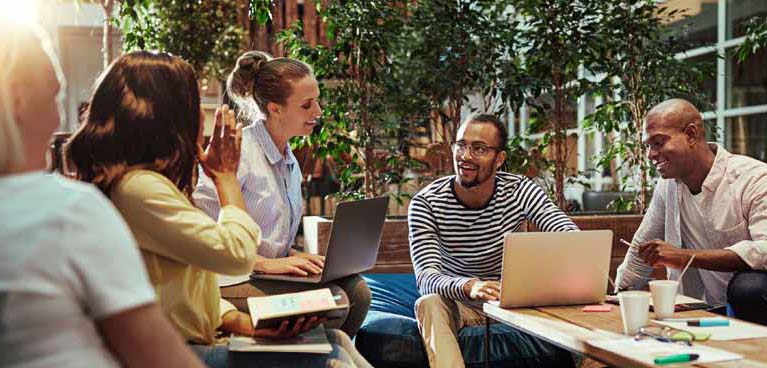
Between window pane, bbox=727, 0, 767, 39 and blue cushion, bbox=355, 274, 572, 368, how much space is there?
4.61m

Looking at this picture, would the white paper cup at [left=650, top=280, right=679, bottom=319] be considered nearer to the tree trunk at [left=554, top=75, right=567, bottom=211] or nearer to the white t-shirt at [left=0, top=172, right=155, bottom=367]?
the white t-shirt at [left=0, top=172, right=155, bottom=367]

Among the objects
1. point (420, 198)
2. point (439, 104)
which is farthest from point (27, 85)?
point (439, 104)

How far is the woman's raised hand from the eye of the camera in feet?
6.82

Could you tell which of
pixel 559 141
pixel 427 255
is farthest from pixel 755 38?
pixel 427 255

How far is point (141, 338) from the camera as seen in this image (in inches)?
44.3

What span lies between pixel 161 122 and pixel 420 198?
177 cm

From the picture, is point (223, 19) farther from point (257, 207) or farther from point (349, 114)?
point (257, 207)

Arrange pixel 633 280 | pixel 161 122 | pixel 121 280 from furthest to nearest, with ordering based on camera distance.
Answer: pixel 633 280 → pixel 161 122 → pixel 121 280

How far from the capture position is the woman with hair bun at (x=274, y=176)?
9.98 feet

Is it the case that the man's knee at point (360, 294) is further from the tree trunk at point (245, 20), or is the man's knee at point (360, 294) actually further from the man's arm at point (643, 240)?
the tree trunk at point (245, 20)

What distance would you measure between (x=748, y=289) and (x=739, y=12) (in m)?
5.01

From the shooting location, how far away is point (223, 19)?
35.2ft

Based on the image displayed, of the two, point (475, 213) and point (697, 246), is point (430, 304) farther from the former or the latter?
point (697, 246)

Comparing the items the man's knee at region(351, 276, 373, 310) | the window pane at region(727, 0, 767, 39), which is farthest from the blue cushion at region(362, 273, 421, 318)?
the window pane at region(727, 0, 767, 39)
